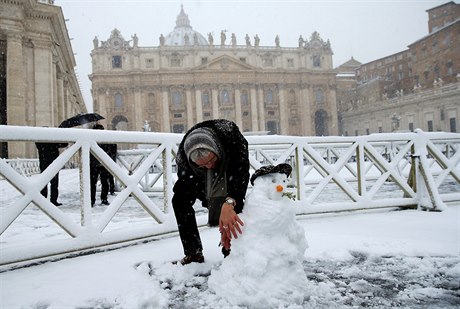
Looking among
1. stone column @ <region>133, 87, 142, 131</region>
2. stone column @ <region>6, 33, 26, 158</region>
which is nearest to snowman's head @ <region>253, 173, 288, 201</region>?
stone column @ <region>6, 33, 26, 158</region>

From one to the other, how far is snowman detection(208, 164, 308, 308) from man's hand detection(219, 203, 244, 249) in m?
0.05

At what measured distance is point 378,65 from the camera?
68125mm

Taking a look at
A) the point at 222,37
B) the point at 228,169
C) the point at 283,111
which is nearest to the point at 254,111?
the point at 283,111

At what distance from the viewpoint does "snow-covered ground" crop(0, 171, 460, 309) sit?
2.07 meters

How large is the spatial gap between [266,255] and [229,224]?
0.29 meters

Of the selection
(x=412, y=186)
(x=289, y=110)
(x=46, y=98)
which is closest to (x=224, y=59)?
(x=289, y=110)

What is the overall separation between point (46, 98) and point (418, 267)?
1957 cm

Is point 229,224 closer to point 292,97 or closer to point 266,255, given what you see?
point 266,255

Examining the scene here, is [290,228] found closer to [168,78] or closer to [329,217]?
[329,217]

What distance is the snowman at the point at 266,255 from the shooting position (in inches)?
78.5

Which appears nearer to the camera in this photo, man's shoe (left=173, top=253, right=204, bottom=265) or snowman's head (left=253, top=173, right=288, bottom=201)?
snowman's head (left=253, top=173, right=288, bottom=201)

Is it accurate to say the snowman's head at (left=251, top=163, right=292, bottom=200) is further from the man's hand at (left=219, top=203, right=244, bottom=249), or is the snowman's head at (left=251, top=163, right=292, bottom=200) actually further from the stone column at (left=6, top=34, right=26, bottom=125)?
the stone column at (left=6, top=34, right=26, bottom=125)

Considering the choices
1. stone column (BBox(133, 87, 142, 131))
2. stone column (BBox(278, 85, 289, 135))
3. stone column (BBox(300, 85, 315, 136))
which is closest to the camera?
stone column (BBox(133, 87, 142, 131))

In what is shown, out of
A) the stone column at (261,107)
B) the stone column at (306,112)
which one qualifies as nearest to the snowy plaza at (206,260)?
the stone column at (261,107)
